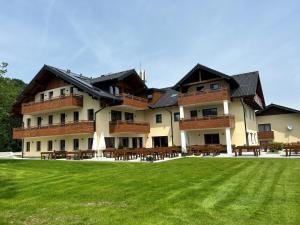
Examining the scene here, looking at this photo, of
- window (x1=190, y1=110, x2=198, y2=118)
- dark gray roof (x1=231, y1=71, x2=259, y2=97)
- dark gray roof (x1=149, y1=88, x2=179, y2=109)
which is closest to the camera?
dark gray roof (x1=231, y1=71, x2=259, y2=97)

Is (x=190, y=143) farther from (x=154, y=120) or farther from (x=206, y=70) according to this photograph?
(x=206, y=70)

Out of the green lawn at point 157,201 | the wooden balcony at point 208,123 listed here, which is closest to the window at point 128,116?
the wooden balcony at point 208,123

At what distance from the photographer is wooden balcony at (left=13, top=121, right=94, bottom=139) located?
91.1 feet

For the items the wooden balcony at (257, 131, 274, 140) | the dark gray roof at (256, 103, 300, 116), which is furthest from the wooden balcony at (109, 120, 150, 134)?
the dark gray roof at (256, 103, 300, 116)

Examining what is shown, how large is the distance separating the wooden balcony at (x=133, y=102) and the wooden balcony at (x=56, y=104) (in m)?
4.86

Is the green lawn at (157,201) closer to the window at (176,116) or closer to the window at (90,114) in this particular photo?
the window at (90,114)

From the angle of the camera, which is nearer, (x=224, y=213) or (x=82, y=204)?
(x=224, y=213)

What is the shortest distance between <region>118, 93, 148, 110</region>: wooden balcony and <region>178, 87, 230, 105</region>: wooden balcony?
4.80 meters

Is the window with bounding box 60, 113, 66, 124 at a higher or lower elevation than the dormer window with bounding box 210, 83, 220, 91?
lower

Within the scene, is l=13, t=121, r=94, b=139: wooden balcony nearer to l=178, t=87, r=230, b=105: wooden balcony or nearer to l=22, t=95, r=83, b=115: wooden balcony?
l=22, t=95, r=83, b=115: wooden balcony

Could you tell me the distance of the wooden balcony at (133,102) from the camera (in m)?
29.1

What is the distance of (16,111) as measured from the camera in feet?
125

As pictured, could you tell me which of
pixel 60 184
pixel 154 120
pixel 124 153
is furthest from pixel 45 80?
pixel 60 184

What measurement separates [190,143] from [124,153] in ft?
34.3
